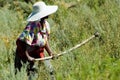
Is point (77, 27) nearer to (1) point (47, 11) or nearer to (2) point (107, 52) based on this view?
(2) point (107, 52)

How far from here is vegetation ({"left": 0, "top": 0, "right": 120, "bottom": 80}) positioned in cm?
626

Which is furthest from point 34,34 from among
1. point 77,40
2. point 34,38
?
point 77,40

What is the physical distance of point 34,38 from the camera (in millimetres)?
6242

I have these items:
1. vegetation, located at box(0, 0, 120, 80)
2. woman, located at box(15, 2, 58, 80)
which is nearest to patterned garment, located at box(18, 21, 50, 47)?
woman, located at box(15, 2, 58, 80)

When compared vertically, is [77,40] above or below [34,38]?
below

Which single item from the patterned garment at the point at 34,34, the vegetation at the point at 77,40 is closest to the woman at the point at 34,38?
the patterned garment at the point at 34,34

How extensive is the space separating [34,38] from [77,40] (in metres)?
2.09

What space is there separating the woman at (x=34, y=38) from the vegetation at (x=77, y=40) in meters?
0.19

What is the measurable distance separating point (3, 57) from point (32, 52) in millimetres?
1097

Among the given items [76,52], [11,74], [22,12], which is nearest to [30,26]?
[11,74]

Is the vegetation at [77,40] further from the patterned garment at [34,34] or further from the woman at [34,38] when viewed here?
the patterned garment at [34,34]

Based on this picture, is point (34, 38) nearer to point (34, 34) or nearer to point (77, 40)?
point (34, 34)

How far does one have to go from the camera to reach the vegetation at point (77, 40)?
20.5 ft

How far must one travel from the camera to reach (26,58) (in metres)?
6.34
